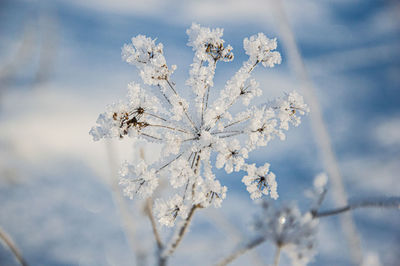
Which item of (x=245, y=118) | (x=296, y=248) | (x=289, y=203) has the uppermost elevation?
(x=245, y=118)

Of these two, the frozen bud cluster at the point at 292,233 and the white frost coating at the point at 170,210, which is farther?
the frozen bud cluster at the point at 292,233

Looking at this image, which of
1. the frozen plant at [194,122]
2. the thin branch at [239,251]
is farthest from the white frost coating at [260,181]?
the thin branch at [239,251]

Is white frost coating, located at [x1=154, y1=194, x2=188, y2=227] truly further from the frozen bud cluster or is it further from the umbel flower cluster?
the frozen bud cluster

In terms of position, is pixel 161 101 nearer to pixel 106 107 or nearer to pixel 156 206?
pixel 106 107

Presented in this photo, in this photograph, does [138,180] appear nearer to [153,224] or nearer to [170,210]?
[170,210]

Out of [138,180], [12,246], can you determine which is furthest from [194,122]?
[12,246]

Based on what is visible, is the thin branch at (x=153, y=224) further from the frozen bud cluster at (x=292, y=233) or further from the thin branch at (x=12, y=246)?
the frozen bud cluster at (x=292, y=233)

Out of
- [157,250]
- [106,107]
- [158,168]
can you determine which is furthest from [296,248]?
[106,107]
